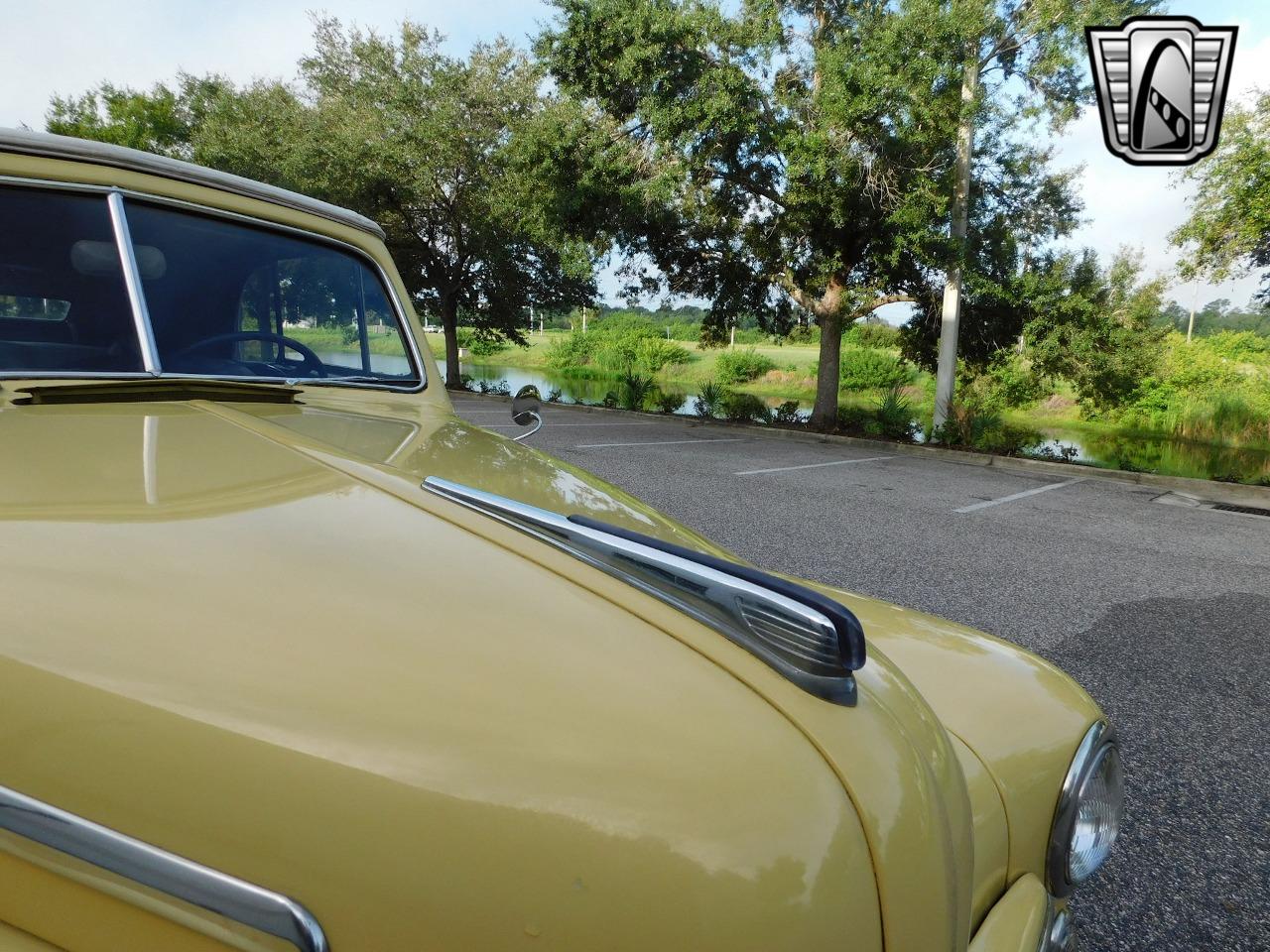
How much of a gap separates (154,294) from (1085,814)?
83.4 inches

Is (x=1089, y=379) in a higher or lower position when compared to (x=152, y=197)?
lower

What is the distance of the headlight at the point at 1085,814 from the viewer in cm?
119

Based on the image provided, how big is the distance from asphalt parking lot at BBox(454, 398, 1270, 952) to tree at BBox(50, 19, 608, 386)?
1022cm

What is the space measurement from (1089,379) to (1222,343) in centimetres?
1975

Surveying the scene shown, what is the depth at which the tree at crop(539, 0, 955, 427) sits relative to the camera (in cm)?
1096

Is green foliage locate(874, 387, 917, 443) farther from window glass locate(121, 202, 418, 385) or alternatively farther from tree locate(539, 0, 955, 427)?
window glass locate(121, 202, 418, 385)

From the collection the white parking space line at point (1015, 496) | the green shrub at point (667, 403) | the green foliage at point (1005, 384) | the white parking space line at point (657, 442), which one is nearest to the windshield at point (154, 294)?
the white parking space line at point (1015, 496)

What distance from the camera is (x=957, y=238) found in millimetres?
11734

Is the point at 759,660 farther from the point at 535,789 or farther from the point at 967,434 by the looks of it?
the point at 967,434

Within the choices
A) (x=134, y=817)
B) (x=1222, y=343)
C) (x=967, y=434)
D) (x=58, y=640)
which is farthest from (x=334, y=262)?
(x=1222, y=343)

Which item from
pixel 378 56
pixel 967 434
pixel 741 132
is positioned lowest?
pixel 967 434

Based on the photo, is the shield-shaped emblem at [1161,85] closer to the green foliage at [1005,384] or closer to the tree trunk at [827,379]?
the green foliage at [1005,384]

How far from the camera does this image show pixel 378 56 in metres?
20.0

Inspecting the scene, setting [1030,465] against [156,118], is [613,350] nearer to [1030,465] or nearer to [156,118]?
[156,118]
